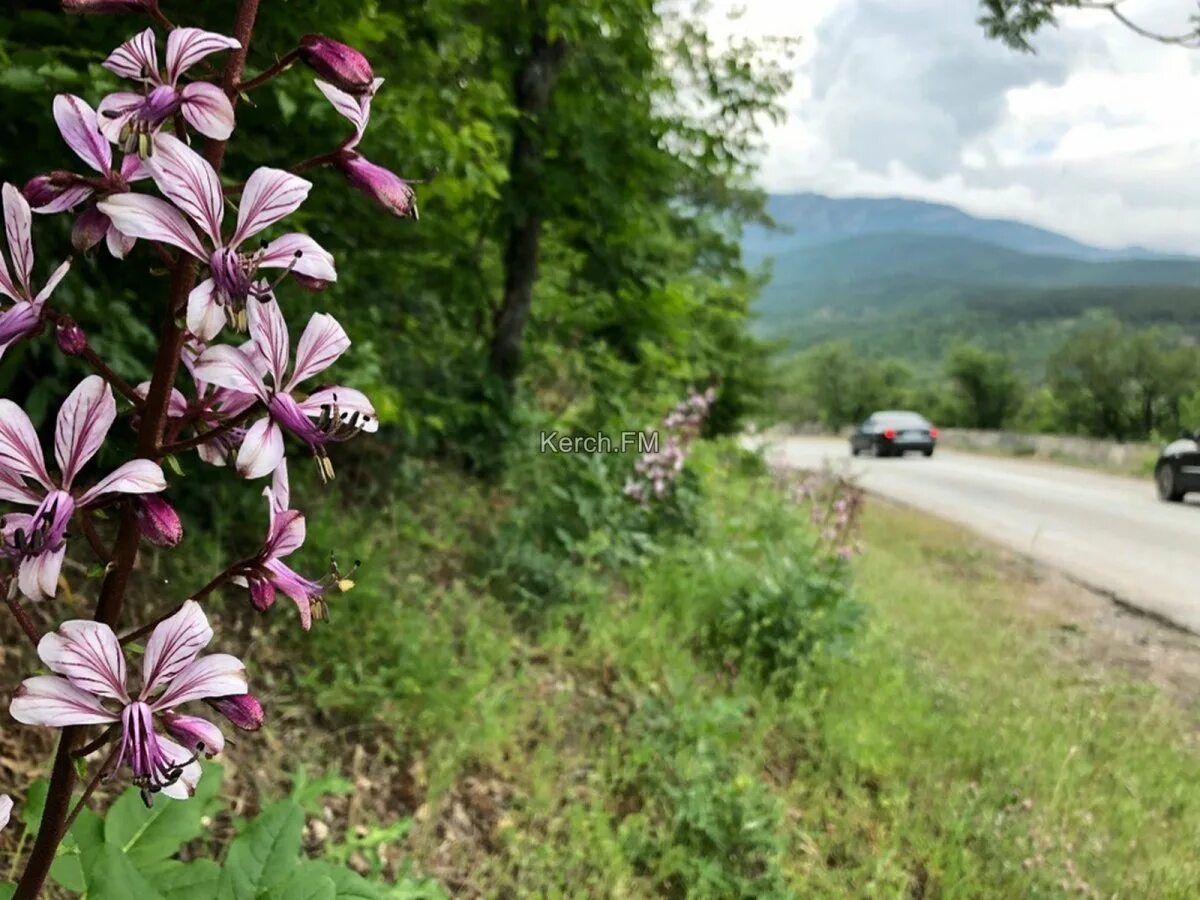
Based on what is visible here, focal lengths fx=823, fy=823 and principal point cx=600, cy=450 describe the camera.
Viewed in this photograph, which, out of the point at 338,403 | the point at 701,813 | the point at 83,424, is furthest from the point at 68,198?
the point at 701,813

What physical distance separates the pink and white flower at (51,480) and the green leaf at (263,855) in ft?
2.26

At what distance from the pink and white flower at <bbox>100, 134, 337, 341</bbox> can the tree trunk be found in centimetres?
415

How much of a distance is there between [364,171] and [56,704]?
2.09ft

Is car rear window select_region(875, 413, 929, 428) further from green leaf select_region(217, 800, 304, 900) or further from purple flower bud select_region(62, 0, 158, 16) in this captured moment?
purple flower bud select_region(62, 0, 158, 16)

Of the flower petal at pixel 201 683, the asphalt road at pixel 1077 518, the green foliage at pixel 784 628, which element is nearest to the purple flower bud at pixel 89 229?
the flower petal at pixel 201 683

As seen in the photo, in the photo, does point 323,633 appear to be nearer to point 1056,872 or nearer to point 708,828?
point 708,828

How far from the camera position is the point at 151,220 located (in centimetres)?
79

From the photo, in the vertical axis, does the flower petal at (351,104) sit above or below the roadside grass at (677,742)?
above

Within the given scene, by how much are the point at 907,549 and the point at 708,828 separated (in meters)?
6.98

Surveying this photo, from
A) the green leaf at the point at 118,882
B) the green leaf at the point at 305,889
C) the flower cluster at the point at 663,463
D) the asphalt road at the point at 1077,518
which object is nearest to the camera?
the green leaf at the point at 118,882

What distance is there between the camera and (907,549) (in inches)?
369

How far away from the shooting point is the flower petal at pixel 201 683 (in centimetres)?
87

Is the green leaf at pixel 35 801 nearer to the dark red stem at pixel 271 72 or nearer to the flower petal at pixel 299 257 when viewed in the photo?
the flower petal at pixel 299 257

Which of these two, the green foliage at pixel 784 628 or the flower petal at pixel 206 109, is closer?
the flower petal at pixel 206 109
